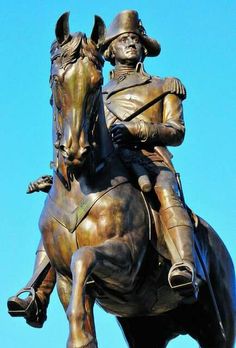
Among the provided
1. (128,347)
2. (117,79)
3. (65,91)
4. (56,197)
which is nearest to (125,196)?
(56,197)

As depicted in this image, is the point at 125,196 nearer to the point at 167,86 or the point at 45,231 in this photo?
the point at 45,231

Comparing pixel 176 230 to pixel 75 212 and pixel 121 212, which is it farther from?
pixel 75 212

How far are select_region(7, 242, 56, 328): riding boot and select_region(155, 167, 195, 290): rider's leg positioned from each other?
148 cm

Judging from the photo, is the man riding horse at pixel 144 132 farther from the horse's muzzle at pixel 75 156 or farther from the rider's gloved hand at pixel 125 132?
the horse's muzzle at pixel 75 156

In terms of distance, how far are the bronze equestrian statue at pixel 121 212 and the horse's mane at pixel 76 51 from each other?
1 cm

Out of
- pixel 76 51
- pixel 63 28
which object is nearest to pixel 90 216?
pixel 76 51

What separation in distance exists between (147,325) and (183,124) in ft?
9.23

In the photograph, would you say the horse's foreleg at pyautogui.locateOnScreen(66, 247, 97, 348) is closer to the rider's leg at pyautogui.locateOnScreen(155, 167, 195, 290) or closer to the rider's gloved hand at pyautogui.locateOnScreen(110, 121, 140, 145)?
the rider's leg at pyautogui.locateOnScreen(155, 167, 195, 290)

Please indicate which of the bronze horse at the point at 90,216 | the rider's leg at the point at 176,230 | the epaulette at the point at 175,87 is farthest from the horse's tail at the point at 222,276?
the epaulette at the point at 175,87

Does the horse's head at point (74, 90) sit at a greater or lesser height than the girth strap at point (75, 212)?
greater

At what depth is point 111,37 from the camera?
517 inches

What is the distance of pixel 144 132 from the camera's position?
39.5ft

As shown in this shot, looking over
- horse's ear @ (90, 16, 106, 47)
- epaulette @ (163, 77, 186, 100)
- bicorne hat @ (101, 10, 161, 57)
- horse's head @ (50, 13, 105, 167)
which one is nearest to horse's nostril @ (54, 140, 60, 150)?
horse's head @ (50, 13, 105, 167)

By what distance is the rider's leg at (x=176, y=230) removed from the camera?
1120cm
